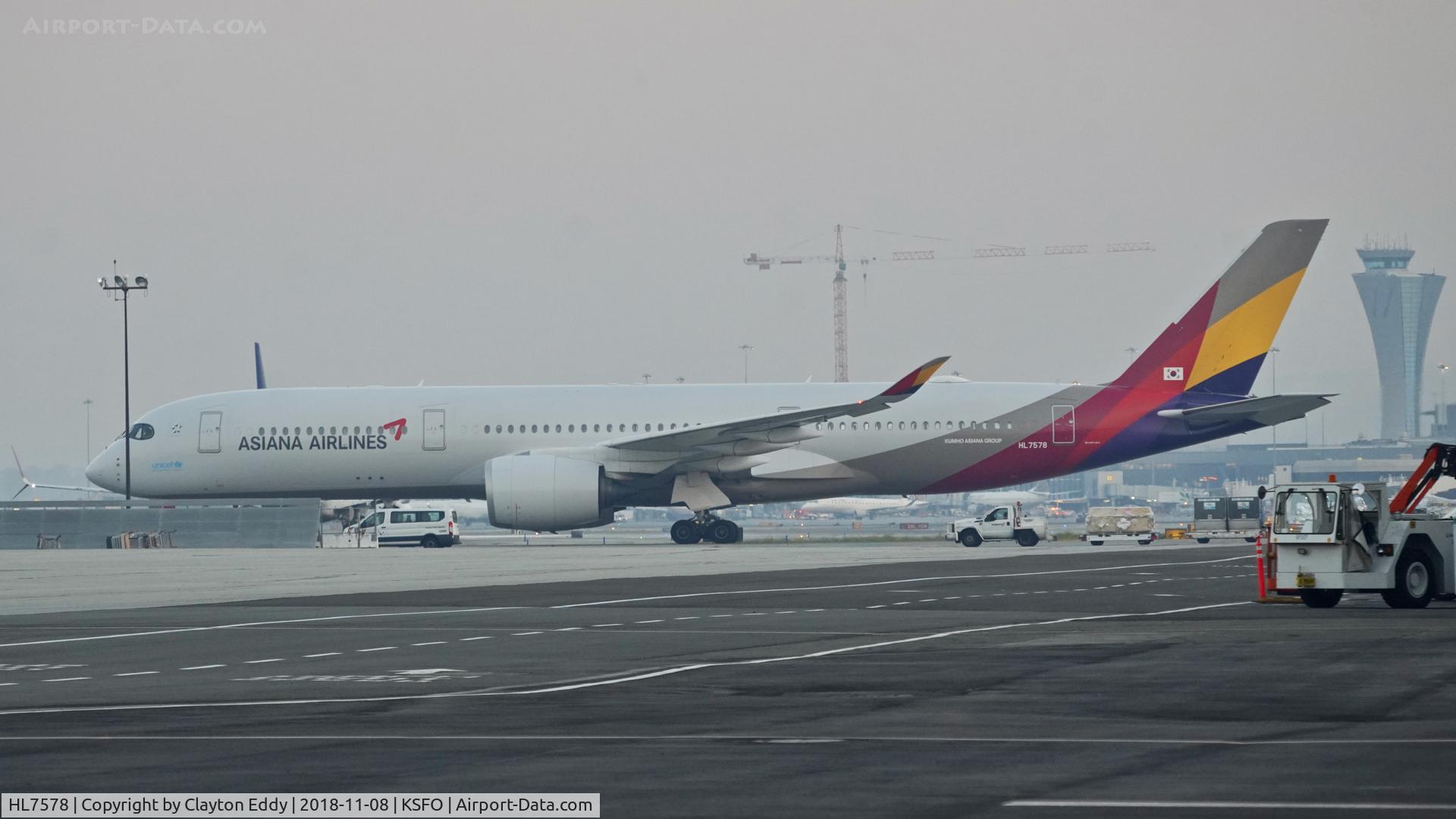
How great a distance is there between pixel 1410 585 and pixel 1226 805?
15144 mm

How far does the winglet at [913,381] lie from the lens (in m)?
40.2

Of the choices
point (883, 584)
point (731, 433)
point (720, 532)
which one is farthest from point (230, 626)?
point (720, 532)

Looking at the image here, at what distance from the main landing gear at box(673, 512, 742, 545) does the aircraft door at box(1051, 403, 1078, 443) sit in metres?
9.35

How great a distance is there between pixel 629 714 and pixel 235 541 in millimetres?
39843

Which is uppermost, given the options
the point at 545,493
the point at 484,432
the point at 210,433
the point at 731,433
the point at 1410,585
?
the point at 210,433

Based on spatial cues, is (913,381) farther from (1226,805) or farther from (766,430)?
(1226,805)

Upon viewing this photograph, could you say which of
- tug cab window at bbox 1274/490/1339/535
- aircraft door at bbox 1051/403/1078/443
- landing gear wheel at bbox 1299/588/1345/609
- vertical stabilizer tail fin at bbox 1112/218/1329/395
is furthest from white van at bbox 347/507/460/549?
tug cab window at bbox 1274/490/1339/535

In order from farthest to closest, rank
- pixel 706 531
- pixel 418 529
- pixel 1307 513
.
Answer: pixel 418 529, pixel 706 531, pixel 1307 513

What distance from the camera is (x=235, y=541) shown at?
48.6 m

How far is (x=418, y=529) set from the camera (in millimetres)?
55781

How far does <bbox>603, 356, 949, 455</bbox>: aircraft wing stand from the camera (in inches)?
1601

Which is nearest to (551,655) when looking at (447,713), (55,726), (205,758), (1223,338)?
(447,713)

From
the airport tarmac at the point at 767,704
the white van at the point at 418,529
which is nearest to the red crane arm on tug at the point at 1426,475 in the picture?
the airport tarmac at the point at 767,704

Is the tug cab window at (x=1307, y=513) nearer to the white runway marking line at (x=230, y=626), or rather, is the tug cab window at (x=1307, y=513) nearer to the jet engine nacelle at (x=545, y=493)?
the white runway marking line at (x=230, y=626)
